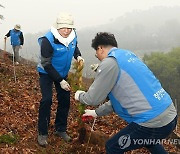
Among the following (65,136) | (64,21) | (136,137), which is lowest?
(65,136)

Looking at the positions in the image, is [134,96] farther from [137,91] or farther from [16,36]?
[16,36]

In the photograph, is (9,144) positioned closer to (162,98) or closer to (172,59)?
(162,98)

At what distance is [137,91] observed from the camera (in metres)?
3.25

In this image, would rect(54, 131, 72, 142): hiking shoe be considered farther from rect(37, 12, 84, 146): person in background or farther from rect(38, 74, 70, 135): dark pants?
rect(37, 12, 84, 146): person in background

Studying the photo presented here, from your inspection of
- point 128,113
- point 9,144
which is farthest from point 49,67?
point 128,113

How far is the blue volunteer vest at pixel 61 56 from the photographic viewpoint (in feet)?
16.4

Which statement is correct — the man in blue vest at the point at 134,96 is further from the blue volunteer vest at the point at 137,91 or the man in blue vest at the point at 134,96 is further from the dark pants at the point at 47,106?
the dark pants at the point at 47,106

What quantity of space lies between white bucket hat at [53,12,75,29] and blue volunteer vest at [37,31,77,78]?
22cm

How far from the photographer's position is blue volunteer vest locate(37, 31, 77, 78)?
4984mm

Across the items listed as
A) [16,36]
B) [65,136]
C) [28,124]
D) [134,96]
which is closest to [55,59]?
[65,136]

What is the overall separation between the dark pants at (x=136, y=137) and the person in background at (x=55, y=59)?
1674 millimetres

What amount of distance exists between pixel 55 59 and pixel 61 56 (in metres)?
0.11

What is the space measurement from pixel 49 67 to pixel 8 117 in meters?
2.34

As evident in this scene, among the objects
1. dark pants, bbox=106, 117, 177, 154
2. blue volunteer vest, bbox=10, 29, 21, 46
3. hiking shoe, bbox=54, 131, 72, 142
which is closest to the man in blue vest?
dark pants, bbox=106, 117, 177, 154
